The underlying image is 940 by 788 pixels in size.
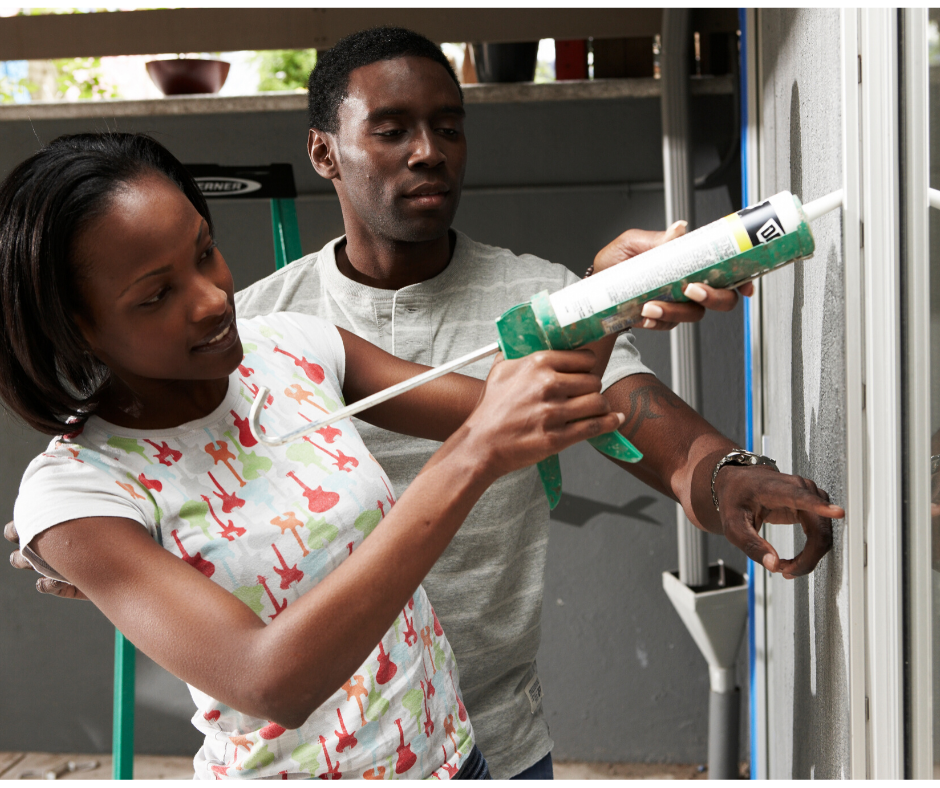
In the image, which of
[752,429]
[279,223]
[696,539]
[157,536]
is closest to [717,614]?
[696,539]

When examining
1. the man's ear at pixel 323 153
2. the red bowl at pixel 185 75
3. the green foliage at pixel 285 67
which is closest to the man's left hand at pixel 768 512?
the man's ear at pixel 323 153

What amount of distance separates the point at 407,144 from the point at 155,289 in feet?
1.52

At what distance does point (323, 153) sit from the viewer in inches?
44.4

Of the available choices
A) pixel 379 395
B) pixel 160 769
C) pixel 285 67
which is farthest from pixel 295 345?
pixel 285 67

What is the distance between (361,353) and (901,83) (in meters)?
0.56

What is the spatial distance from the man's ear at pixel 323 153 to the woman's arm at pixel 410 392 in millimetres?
309

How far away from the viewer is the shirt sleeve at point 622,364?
95 cm

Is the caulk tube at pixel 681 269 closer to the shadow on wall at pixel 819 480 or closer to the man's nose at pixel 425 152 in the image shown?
the shadow on wall at pixel 819 480

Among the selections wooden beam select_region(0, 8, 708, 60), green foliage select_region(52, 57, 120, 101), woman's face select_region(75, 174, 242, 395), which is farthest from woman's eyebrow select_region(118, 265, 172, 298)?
green foliage select_region(52, 57, 120, 101)

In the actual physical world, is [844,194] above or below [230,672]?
above

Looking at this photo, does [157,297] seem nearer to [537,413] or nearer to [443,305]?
[537,413]

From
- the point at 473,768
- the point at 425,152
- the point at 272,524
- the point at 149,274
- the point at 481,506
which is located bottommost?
the point at 473,768

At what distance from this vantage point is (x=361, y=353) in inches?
35.4

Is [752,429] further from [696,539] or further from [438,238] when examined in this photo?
[438,238]
